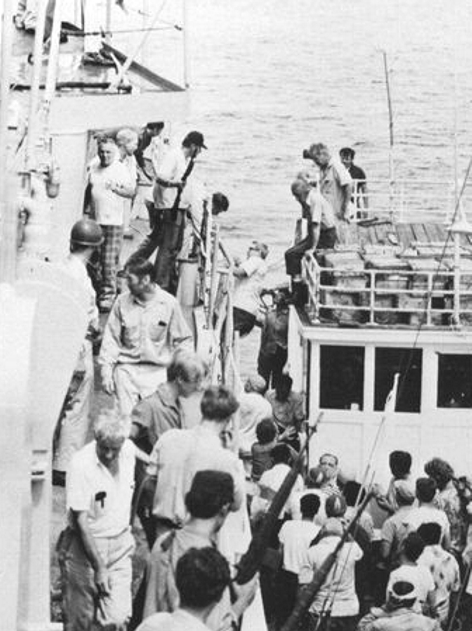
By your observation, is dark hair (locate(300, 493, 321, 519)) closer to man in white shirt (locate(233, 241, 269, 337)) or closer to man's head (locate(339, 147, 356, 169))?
man in white shirt (locate(233, 241, 269, 337))

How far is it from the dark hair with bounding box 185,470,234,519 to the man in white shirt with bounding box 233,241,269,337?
1044 cm

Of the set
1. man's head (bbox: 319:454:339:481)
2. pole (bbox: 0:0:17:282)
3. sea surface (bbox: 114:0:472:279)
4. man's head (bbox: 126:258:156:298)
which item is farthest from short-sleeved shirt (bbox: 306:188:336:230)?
sea surface (bbox: 114:0:472:279)

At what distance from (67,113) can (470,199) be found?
3920cm

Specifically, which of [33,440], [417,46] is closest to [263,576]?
[33,440]

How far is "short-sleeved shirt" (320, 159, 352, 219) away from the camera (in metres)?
17.8

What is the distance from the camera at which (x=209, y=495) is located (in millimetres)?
6395

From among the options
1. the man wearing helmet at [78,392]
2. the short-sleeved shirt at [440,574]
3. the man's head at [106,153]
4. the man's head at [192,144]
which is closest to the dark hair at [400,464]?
the short-sleeved shirt at [440,574]

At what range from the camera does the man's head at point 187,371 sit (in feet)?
27.0

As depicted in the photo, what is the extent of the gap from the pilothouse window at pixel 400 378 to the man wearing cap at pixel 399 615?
8.78 m

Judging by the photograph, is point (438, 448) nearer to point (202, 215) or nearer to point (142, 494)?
point (202, 215)

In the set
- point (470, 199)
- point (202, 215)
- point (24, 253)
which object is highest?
point (470, 199)

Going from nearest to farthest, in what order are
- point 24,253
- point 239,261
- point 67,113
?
point 24,253, point 67,113, point 239,261

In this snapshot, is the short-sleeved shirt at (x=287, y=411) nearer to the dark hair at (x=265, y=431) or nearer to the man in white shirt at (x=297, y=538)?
the dark hair at (x=265, y=431)

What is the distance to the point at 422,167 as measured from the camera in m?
54.6
